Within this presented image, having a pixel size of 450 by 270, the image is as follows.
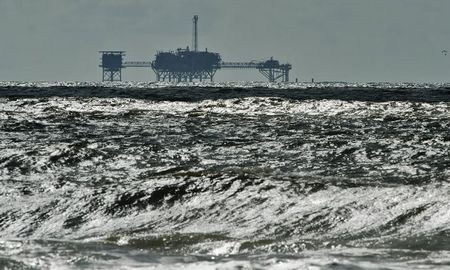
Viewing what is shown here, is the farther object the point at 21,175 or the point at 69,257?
the point at 21,175

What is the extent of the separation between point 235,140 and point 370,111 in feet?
54.5

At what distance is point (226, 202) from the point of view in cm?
1135

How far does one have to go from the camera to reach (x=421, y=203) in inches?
421

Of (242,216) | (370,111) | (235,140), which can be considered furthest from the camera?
(370,111)

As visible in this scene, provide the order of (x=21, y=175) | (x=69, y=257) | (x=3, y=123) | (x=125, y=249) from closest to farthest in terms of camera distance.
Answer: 1. (x=69, y=257)
2. (x=125, y=249)
3. (x=21, y=175)
4. (x=3, y=123)

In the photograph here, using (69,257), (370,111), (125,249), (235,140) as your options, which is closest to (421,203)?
(125,249)

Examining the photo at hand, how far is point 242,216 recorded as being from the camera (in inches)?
413

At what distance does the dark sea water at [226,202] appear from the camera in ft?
26.0

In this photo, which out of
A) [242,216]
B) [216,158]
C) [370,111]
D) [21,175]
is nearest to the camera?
[242,216]

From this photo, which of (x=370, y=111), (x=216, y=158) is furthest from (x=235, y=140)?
(x=370, y=111)

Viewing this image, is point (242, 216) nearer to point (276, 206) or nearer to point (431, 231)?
point (276, 206)

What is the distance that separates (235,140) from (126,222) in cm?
1041

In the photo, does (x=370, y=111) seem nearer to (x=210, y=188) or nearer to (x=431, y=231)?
(x=210, y=188)

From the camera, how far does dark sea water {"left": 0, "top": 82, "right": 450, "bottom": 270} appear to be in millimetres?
7918
